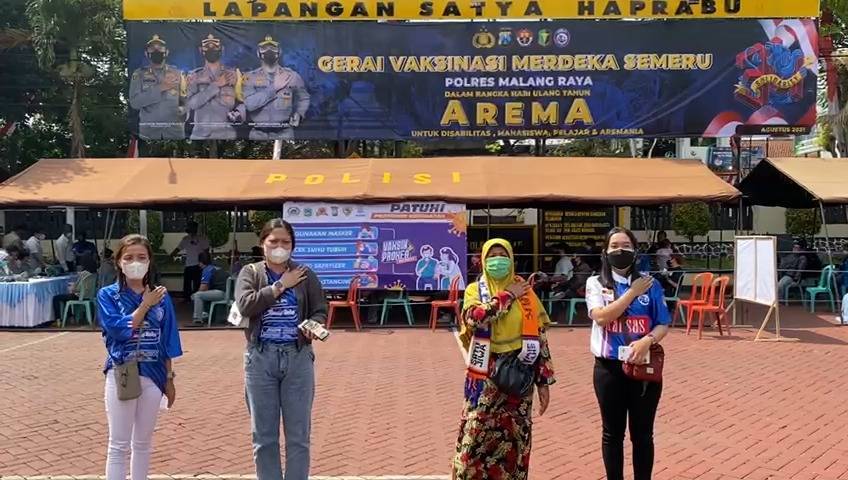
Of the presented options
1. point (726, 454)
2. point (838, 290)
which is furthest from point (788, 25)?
point (726, 454)

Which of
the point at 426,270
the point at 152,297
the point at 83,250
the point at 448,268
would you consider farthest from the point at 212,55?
the point at 152,297

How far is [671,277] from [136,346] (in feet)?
35.8

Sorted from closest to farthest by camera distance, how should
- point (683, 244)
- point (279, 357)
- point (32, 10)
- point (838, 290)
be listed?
point (279, 357) < point (838, 290) < point (683, 244) < point (32, 10)

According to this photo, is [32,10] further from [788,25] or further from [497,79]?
[788,25]

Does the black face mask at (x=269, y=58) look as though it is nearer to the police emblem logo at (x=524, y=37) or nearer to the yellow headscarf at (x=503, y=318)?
the police emblem logo at (x=524, y=37)

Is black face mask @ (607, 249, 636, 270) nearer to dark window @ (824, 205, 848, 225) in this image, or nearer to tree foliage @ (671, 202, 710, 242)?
tree foliage @ (671, 202, 710, 242)

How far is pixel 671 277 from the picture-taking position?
12.8 m

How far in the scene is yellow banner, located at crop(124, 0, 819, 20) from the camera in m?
15.8

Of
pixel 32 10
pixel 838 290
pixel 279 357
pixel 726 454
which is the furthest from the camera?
pixel 32 10

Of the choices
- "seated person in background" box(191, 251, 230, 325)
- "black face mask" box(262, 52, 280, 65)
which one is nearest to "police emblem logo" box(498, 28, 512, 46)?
"black face mask" box(262, 52, 280, 65)

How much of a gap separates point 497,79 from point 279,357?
1291 centimetres

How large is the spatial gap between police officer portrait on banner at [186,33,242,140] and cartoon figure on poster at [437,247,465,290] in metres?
6.30

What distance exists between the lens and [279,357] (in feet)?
12.4

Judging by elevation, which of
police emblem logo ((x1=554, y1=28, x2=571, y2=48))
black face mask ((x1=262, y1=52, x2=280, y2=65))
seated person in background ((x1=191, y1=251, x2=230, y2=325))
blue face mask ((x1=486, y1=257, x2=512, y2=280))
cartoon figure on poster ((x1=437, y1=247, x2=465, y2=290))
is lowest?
seated person in background ((x1=191, y1=251, x2=230, y2=325))
